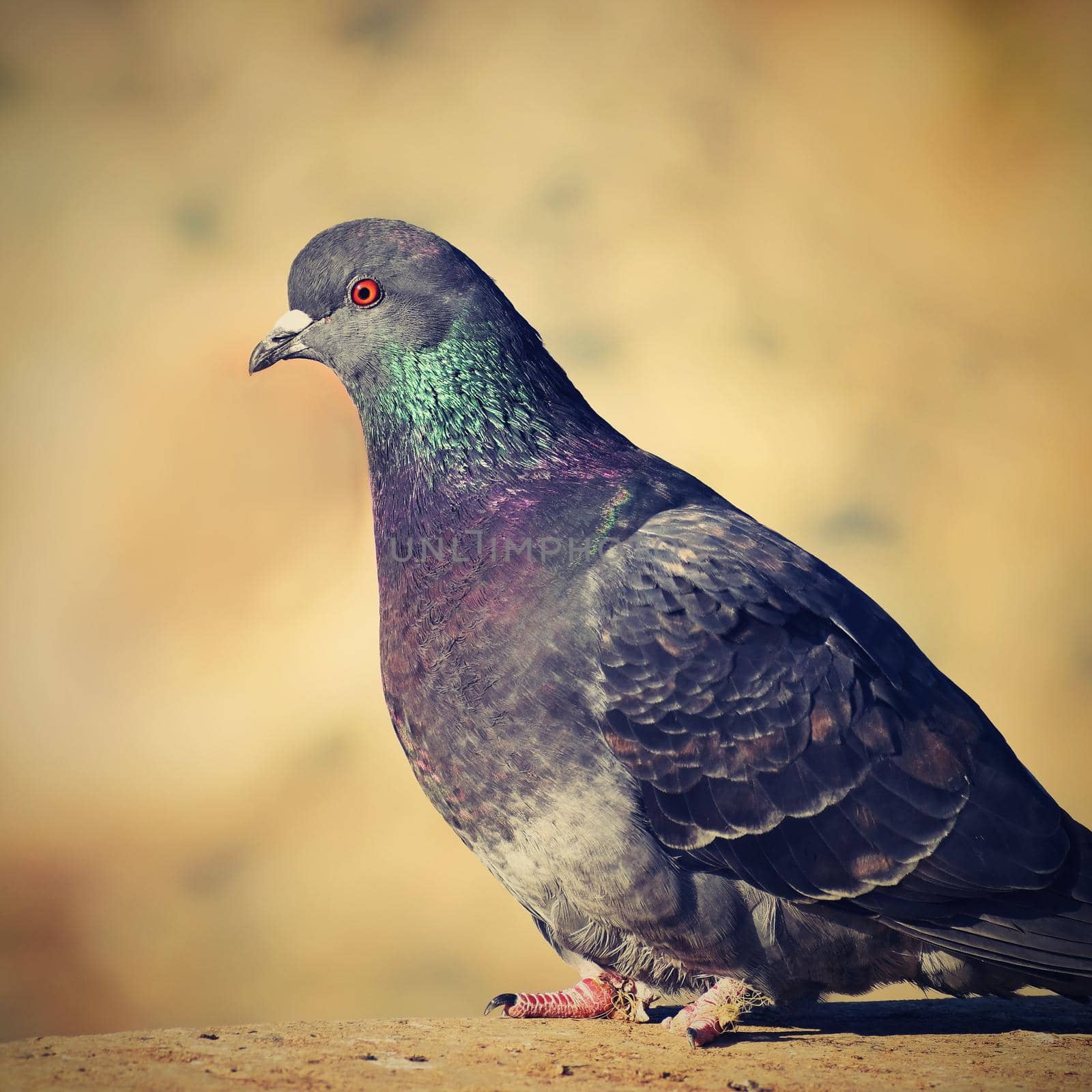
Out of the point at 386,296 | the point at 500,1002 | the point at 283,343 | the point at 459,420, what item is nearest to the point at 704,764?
the point at 500,1002

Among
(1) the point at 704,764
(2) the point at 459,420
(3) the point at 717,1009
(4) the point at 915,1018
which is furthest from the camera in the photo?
(4) the point at 915,1018

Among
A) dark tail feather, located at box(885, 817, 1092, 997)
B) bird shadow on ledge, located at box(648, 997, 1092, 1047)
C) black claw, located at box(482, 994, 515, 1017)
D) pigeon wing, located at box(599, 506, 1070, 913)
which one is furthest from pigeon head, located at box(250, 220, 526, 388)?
bird shadow on ledge, located at box(648, 997, 1092, 1047)

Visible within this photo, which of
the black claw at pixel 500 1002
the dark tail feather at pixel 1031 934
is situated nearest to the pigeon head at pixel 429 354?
the black claw at pixel 500 1002

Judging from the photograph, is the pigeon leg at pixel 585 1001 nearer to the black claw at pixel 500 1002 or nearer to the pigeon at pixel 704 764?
the black claw at pixel 500 1002

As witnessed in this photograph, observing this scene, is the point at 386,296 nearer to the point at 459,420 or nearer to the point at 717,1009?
the point at 459,420

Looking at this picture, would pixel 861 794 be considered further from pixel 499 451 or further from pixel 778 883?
pixel 499 451

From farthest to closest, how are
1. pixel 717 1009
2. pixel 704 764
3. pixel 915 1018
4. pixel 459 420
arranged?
pixel 915 1018 < pixel 459 420 < pixel 717 1009 < pixel 704 764

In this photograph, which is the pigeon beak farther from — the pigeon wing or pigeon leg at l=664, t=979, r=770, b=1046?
pigeon leg at l=664, t=979, r=770, b=1046

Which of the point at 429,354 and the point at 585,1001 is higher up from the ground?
→ the point at 429,354
